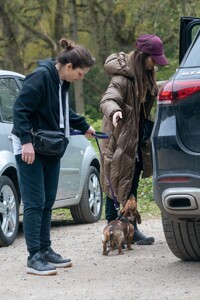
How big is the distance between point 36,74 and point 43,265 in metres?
1.43

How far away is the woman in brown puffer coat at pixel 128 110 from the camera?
7.55 m

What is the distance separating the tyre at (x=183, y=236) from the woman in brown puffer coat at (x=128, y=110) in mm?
1059

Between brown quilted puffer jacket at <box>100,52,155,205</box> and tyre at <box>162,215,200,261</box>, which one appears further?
brown quilted puffer jacket at <box>100,52,155,205</box>

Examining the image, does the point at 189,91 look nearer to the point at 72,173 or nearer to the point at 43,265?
the point at 43,265

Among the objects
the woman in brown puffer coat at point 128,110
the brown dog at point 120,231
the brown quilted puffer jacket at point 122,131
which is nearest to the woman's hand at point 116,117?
the woman in brown puffer coat at point 128,110

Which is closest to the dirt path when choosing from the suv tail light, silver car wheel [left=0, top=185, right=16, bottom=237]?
silver car wheel [left=0, top=185, right=16, bottom=237]

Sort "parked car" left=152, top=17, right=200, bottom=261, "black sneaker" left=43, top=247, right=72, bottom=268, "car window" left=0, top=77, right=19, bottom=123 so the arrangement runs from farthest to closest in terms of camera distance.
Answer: "car window" left=0, top=77, right=19, bottom=123, "black sneaker" left=43, top=247, right=72, bottom=268, "parked car" left=152, top=17, right=200, bottom=261

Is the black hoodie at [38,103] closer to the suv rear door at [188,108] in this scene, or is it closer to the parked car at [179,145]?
the parked car at [179,145]

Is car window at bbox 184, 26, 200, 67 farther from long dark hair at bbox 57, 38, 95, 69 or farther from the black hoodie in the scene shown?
the black hoodie

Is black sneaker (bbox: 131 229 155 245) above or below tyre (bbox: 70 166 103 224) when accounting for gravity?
above

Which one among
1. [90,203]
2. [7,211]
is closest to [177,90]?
[7,211]

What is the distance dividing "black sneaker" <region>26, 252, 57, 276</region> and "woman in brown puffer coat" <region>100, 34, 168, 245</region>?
1.22m

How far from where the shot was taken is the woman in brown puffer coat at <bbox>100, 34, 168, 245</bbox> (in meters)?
7.55

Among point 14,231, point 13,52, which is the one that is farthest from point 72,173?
point 13,52
